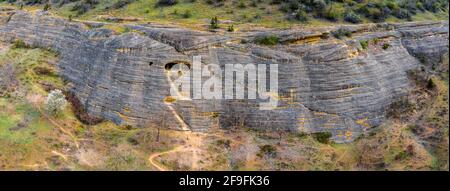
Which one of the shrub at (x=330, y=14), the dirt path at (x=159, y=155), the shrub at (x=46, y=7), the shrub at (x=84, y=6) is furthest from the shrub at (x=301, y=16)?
the shrub at (x=46, y=7)

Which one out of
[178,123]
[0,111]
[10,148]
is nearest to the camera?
Answer: [10,148]

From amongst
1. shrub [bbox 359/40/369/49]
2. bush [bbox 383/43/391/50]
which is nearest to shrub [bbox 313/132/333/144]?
shrub [bbox 359/40/369/49]

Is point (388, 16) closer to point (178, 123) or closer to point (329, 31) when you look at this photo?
point (329, 31)

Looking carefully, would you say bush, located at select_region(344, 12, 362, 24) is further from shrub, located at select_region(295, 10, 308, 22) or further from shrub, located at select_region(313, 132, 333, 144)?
shrub, located at select_region(313, 132, 333, 144)

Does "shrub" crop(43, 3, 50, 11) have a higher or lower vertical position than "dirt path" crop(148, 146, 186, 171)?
higher

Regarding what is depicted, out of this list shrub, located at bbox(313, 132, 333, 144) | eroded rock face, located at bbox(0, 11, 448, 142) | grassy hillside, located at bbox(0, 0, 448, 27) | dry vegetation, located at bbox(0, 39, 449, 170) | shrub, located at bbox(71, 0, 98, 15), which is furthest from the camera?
shrub, located at bbox(71, 0, 98, 15)

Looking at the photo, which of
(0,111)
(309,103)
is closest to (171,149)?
(309,103)
